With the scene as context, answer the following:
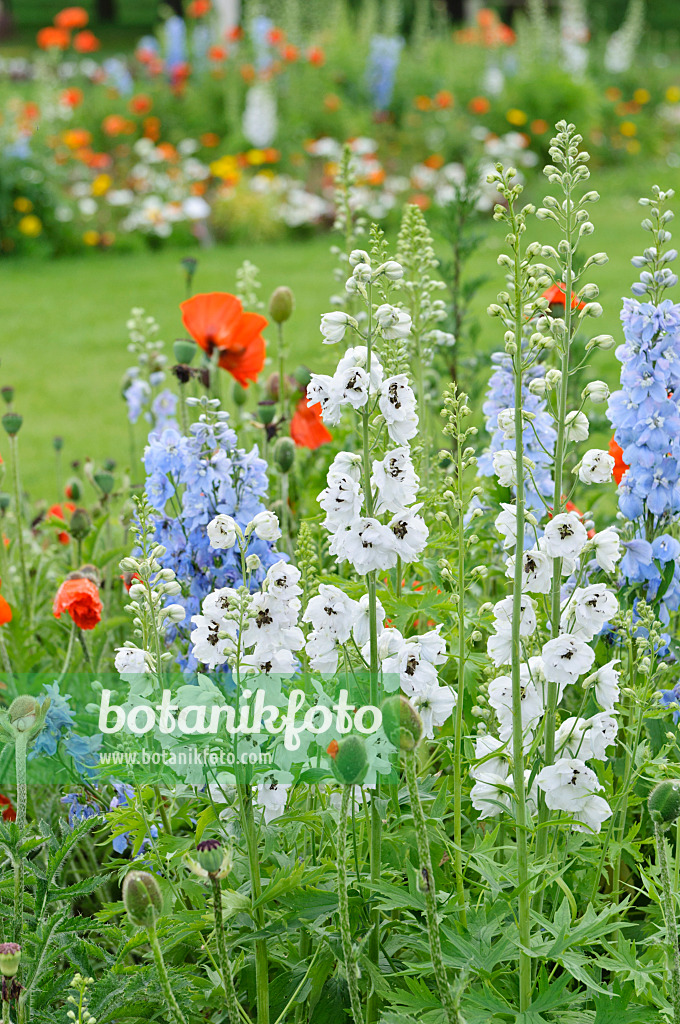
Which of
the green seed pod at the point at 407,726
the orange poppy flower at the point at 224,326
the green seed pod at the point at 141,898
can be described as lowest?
the green seed pod at the point at 141,898

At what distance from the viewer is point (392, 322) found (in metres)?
1.51

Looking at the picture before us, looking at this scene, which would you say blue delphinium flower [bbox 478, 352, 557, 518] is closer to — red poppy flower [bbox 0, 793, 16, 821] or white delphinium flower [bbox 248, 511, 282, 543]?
white delphinium flower [bbox 248, 511, 282, 543]

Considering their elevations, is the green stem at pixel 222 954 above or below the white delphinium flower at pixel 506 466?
below

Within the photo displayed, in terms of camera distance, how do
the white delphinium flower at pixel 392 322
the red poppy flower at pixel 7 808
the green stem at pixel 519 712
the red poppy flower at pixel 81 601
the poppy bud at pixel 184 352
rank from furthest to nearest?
the poppy bud at pixel 184 352
the red poppy flower at pixel 7 808
the red poppy flower at pixel 81 601
the white delphinium flower at pixel 392 322
the green stem at pixel 519 712

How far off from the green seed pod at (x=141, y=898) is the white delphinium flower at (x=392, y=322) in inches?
29.5

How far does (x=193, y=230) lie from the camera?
8.88 m

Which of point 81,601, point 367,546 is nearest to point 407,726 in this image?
point 367,546

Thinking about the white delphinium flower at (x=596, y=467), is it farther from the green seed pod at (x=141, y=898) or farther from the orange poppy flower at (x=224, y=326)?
the orange poppy flower at (x=224, y=326)

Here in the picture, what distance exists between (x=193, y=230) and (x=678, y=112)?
579cm

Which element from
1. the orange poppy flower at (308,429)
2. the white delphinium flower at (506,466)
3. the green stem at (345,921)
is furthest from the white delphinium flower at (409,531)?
the orange poppy flower at (308,429)

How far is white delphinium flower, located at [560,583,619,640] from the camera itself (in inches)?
59.3

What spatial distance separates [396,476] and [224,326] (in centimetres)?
114

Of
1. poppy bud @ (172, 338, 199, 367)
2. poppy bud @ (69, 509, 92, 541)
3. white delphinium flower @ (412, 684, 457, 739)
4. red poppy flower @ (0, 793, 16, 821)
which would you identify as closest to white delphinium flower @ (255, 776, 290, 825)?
white delphinium flower @ (412, 684, 457, 739)

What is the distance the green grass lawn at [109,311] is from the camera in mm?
5453
